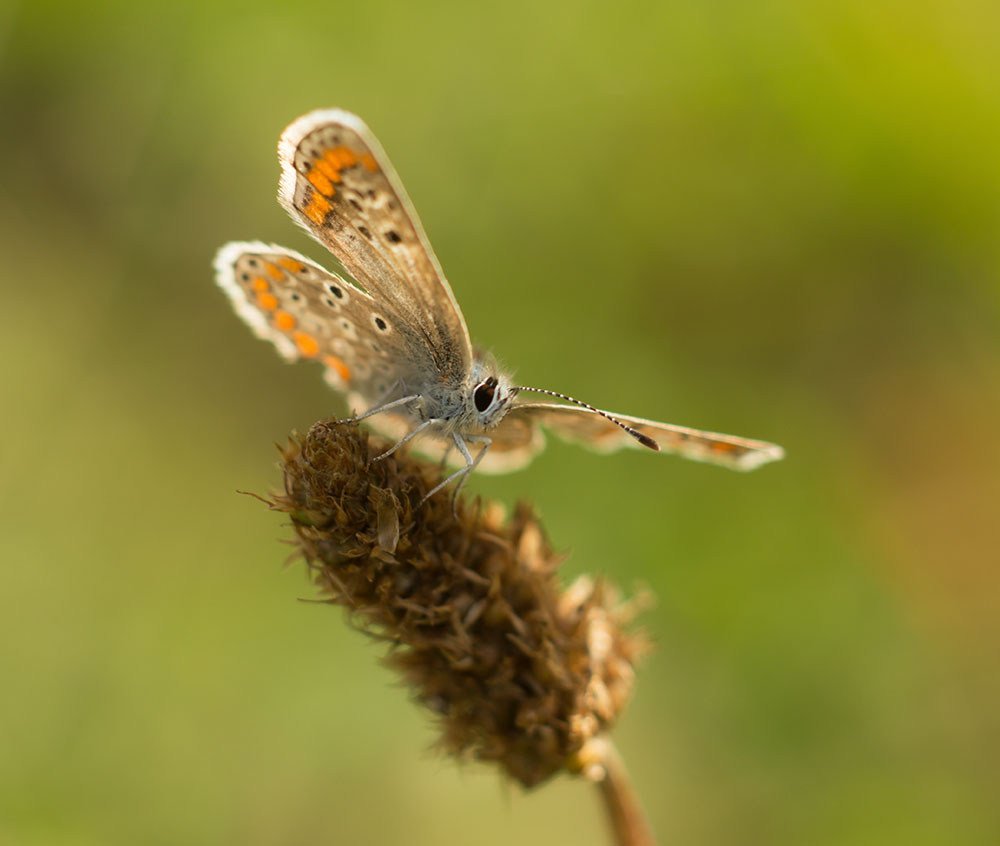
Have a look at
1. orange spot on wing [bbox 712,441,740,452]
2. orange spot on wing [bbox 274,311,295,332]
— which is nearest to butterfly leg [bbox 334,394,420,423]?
orange spot on wing [bbox 274,311,295,332]

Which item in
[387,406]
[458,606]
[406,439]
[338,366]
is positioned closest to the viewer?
[458,606]

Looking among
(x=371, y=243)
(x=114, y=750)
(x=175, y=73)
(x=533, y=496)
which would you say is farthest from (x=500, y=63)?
(x=114, y=750)

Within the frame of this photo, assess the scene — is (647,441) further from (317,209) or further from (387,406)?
(317,209)

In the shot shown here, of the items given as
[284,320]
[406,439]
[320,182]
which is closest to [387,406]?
[406,439]

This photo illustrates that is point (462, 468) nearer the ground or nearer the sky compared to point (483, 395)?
nearer the ground

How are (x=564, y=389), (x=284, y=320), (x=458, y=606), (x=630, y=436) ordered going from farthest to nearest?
1. (x=564, y=389)
2. (x=284, y=320)
3. (x=630, y=436)
4. (x=458, y=606)

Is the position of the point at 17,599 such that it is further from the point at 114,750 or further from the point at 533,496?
the point at 533,496

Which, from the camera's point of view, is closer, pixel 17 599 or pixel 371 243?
pixel 371 243
